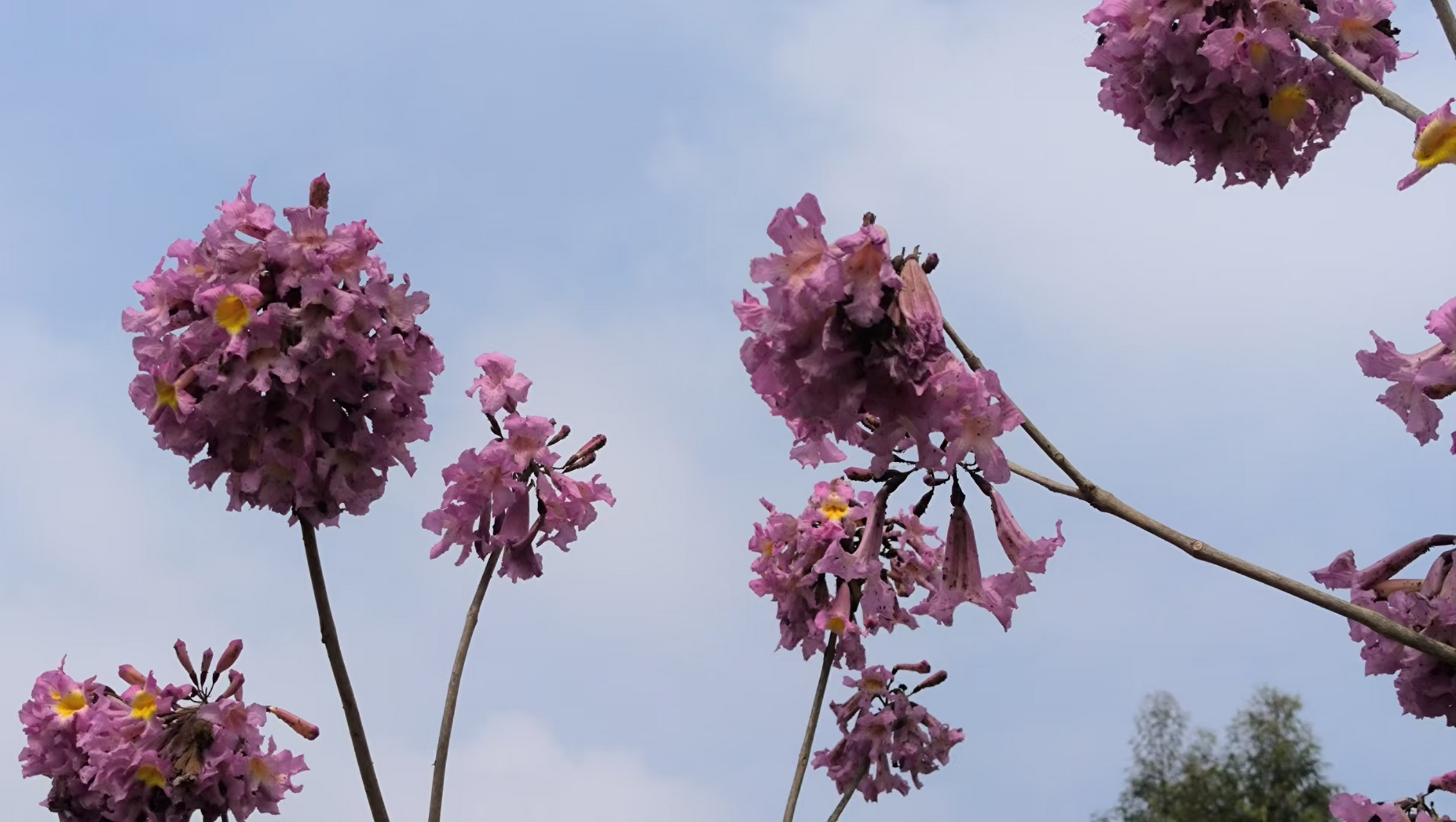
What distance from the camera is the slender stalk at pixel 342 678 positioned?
3.65 meters

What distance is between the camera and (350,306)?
3.50 metres

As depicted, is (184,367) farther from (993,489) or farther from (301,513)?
(993,489)

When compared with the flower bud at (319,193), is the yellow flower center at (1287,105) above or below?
above

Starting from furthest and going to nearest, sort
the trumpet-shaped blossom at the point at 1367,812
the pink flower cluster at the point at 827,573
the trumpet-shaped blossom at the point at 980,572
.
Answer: the pink flower cluster at the point at 827,573, the trumpet-shaped blossom at the point at 1367,812, the trumpet-shaped blossom at the point at 980,572

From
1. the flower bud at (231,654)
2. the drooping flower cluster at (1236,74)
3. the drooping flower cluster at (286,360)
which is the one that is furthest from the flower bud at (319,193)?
the drooping flower cluster at (1236,74)

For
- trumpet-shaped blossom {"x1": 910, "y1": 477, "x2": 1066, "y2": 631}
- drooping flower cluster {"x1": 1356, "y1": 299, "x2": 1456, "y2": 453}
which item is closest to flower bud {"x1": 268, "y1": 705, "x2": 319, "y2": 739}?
trumpet-shaped blossom {"x1": 910, "y1": 477, "x2": 1066, "y2": 631}

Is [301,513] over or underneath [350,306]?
underneath

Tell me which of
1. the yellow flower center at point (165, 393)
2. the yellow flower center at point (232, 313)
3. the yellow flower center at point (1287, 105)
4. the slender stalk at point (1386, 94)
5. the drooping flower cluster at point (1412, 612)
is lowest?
the drooping flower cluster at point (1412, 612)

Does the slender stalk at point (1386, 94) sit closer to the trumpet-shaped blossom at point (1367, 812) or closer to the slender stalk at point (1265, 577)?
the slender stalk at point (1265, 577)

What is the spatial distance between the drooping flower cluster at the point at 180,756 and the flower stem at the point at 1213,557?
2825 millimetres

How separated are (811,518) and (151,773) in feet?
9.66

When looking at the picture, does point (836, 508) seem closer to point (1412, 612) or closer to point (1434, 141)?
point (1412, 612)

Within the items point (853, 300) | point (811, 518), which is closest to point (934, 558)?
point (811, 518)

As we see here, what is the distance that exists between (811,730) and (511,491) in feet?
6.73
